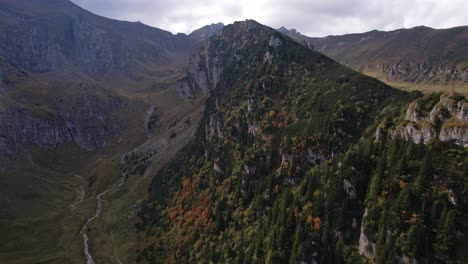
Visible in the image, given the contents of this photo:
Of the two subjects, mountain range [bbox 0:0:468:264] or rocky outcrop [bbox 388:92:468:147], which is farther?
rocky outcrop [bbox 388:92:468:147]

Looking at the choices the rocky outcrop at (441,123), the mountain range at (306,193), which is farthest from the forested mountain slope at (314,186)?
the rocky outcrop at (441,123)

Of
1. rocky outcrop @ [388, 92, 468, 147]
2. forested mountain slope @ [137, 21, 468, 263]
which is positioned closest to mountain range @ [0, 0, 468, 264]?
rocky outcrop @ [388, 92, 468, 147]

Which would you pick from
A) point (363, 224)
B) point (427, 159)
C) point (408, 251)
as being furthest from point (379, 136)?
point (408, 251)

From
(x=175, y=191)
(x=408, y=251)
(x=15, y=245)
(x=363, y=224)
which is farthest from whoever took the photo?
(x=175, y=191)

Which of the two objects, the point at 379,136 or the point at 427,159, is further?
the point at 379,136

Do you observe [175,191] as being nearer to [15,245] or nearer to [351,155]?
[15,245]

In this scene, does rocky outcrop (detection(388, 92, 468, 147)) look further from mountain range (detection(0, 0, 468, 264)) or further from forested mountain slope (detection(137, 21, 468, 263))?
forested mountain slope (detection(137, 21, 468, 263))

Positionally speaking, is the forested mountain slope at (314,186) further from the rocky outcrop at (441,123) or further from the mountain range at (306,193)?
the rocky outcrop at (441,123)

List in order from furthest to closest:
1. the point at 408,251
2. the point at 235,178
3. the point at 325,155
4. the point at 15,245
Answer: the point at 15,245
the point at 235,178
the point at 325,155
the point at 408,251

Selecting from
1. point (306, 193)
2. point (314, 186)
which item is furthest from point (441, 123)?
point (306, 193)
